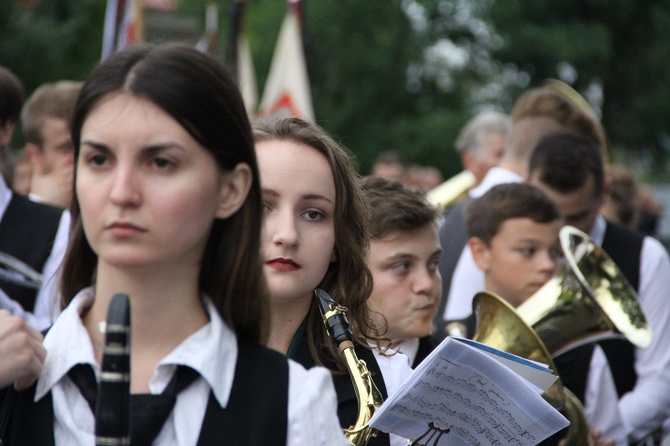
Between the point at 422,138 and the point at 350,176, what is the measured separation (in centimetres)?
1952

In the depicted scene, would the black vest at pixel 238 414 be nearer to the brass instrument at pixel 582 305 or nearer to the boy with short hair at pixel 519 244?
the brass instrument at pixel 582 305

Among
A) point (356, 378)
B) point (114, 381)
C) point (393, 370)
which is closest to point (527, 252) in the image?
point (393, 370)

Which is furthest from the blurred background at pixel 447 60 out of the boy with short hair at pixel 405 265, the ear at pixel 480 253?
the boy with short hair at pixel 405 265

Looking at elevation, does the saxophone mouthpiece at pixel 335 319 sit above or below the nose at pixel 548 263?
above

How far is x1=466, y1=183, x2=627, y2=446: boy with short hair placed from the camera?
4574 mm

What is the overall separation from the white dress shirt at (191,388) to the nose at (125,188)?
0.88 ft

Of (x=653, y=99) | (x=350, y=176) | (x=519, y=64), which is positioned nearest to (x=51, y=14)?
(x=519, y=64)

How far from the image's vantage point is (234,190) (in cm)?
198

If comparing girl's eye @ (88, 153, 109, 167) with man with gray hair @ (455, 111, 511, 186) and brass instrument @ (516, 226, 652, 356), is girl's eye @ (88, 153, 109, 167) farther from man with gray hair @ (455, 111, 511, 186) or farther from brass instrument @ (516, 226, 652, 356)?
man with gray hair @ (455, 111, 511, 186)

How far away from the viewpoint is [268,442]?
1.88 meters

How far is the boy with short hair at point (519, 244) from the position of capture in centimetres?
457

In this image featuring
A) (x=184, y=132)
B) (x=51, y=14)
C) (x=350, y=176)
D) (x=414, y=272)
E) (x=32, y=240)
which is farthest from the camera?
(x=51, y=14)

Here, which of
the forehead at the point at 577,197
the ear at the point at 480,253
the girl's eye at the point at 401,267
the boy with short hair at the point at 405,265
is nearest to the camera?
the boy with short hair at the point at 405,265

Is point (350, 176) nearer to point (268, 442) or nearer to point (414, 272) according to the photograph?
point (414, 272)
